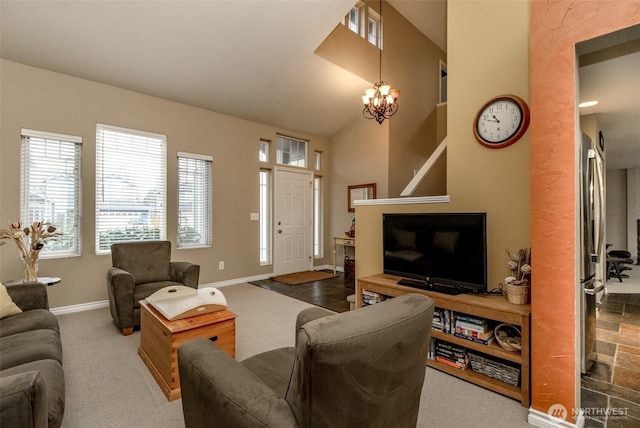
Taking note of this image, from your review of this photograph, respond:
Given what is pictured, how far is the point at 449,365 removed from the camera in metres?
2.31

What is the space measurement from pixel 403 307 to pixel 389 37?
5.77 m

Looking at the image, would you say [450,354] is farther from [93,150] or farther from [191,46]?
[93,150]

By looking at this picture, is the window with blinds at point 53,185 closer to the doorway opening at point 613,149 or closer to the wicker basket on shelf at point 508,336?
the wicker basket on shelf at point 508,336

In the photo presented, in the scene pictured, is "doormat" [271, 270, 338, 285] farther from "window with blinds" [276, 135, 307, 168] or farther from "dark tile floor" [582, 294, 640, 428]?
"dark tile floor" [582, 294, 640, 428]

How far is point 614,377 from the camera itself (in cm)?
221

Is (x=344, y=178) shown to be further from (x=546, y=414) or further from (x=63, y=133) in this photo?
(x=546, y=414)

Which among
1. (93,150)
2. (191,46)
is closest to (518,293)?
(191,46)

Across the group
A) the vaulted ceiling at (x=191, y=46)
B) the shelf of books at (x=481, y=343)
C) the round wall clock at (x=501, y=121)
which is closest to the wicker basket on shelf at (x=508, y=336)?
the shelf of books at (x=481, y=343)

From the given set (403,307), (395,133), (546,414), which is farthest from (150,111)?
(546,414)

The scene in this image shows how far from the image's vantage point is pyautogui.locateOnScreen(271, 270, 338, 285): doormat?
5.24 m

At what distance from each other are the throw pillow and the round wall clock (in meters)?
3.90

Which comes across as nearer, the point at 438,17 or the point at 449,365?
the point at 449,365

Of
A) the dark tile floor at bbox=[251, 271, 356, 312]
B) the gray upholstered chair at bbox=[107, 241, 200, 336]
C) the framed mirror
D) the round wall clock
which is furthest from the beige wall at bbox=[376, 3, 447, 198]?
the gray upholstered chair at bbox=[107, 241, 200, 336]

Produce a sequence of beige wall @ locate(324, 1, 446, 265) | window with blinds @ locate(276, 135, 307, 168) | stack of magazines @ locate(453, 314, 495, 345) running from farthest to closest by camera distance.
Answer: window with blinds @ locate(276, 135, 307, 168) < beige wall @ locate(324, 1, 446, 265) < stack of magazines @ locate(453, 314, 495, 345)
